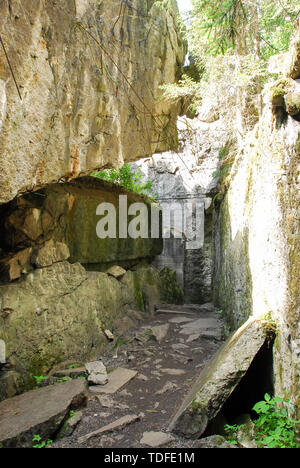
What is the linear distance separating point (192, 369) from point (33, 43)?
3843mm

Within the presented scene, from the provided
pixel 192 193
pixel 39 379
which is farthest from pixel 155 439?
pixel 192 193

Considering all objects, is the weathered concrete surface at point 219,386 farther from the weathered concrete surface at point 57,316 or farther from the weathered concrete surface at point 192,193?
the weathered concrete surface at point 192,193

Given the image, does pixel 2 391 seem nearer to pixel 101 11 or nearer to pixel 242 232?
pixel 242 232

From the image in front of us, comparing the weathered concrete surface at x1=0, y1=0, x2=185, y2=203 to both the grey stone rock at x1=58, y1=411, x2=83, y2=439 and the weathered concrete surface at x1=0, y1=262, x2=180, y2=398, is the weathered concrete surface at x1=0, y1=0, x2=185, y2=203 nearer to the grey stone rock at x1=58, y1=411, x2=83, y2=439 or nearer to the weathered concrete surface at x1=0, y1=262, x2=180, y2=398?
the weathered concrete surface at x1=0, y1=262, x2=180, y2=398

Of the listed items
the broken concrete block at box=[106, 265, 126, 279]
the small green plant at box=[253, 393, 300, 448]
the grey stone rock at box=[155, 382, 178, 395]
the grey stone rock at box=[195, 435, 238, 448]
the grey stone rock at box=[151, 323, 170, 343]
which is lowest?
the grey stone rock at box=[155, 382, 178, 395]

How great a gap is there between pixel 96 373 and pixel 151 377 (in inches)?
26.3

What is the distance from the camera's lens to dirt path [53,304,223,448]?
8.02 feet

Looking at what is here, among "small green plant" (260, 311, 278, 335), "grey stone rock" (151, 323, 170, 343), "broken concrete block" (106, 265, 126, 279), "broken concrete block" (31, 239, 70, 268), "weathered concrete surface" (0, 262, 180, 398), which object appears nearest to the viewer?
"small green plant" (260, 311, 278, 335)

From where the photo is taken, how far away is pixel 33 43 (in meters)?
2.39

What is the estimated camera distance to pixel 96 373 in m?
3.54

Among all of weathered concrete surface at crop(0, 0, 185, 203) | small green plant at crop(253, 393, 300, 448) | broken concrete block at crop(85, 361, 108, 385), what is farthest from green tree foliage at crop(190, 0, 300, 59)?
broken concrete block at crop(85, 361, 108, 385)

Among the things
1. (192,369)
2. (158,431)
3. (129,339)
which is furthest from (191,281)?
(158,431)

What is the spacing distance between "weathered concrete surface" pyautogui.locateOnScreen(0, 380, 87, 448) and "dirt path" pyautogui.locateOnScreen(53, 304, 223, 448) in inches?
5.7

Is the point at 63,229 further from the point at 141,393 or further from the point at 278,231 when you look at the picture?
the point at 278,231
